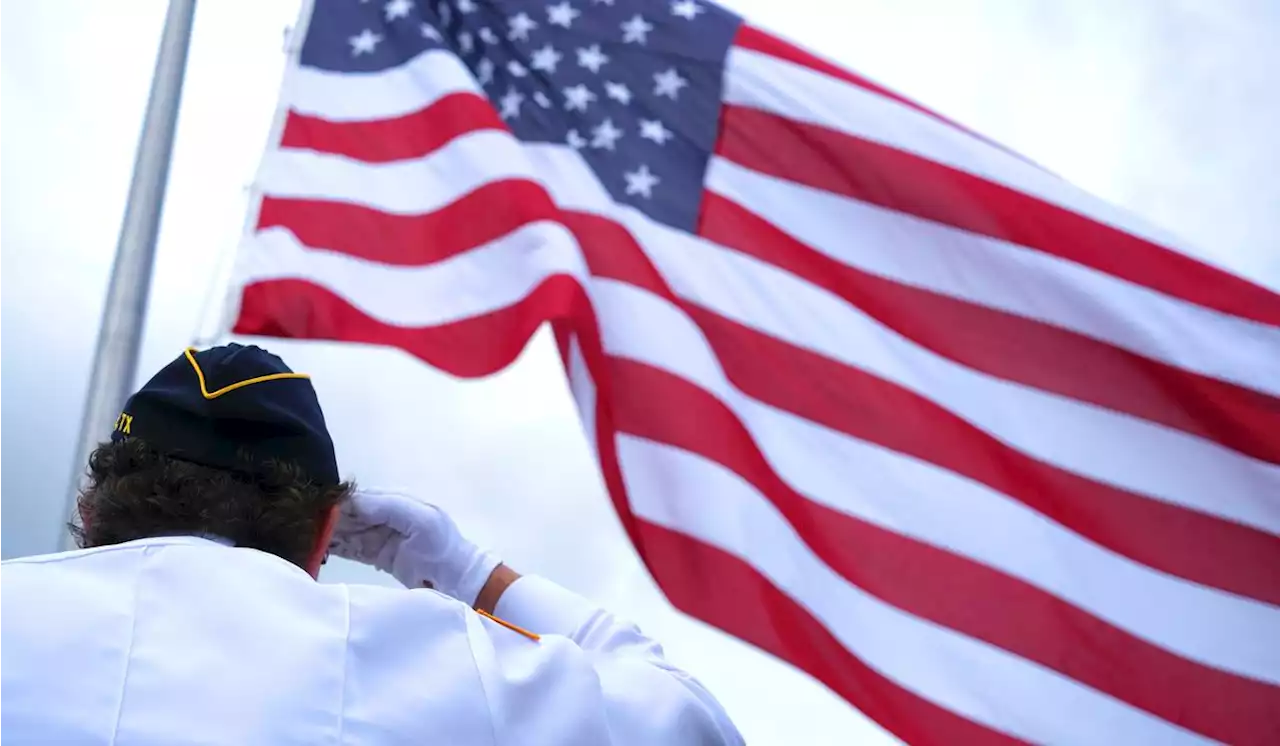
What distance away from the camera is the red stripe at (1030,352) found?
4.62 metres

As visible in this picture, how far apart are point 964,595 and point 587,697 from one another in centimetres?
305

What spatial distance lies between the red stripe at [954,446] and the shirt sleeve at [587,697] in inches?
111

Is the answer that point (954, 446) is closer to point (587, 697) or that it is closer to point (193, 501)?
point (587, 697)

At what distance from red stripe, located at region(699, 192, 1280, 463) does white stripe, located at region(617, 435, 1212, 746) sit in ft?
3.24

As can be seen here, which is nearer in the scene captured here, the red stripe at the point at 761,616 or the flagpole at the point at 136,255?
the flagpole at the point at 136,255

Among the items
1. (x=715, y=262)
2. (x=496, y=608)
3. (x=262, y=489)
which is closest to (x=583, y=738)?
(x=262, y=489)

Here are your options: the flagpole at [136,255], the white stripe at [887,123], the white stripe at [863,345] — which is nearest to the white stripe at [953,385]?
the white stripe at [863,345]

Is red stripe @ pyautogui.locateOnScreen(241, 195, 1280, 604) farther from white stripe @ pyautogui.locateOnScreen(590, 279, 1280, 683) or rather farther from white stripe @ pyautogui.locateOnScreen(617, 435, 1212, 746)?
white stripe @ pyautogui.locateOnScreen(617, 435, 1212, 746)

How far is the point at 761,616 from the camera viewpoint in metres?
4.84

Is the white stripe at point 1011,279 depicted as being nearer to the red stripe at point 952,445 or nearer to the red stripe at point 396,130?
the red stripe at point 952,445

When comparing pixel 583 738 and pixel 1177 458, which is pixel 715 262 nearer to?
pixel 1177 458

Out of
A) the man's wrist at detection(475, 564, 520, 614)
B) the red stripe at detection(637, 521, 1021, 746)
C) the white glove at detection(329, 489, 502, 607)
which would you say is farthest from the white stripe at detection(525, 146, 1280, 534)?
the man's wrist at detection(475, 564, 520, 614)

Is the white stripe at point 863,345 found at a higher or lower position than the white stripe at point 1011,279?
lower

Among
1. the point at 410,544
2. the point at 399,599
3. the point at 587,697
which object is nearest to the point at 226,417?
the point at 399,599
